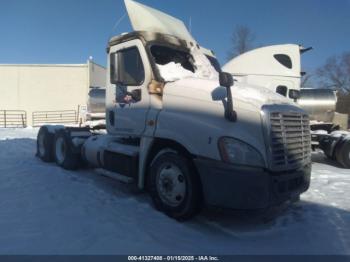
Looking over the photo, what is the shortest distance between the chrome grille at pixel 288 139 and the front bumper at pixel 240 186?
0.21m

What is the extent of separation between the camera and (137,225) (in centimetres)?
543

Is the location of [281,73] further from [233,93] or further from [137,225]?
[137,225]

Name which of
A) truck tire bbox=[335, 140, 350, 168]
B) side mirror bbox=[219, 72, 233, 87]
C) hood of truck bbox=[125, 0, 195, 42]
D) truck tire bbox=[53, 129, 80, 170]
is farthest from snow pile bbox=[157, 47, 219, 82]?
truck tire bbox=[335, 140, 350, 168]

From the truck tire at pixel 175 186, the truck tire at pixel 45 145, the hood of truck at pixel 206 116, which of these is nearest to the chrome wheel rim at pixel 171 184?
the truck tire at pixel 175 186

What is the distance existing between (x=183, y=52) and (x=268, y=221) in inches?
Result: 130

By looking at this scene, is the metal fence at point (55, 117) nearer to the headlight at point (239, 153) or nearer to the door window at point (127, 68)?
the door window at point (127, 68)

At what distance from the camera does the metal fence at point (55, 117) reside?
36188mm

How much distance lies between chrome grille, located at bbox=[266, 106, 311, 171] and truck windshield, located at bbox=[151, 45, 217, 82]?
188 centimetres

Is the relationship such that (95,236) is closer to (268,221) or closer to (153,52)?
(268,221)

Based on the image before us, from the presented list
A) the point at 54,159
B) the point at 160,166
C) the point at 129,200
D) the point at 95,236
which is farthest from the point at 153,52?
the point at 54,159

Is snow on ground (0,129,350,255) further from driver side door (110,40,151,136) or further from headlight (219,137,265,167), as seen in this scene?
driver side door (110,40,151,136)

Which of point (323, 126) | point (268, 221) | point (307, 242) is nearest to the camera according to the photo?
point (307, 242)

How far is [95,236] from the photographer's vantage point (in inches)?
196

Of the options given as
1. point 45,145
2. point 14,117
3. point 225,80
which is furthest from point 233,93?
point 14,117
